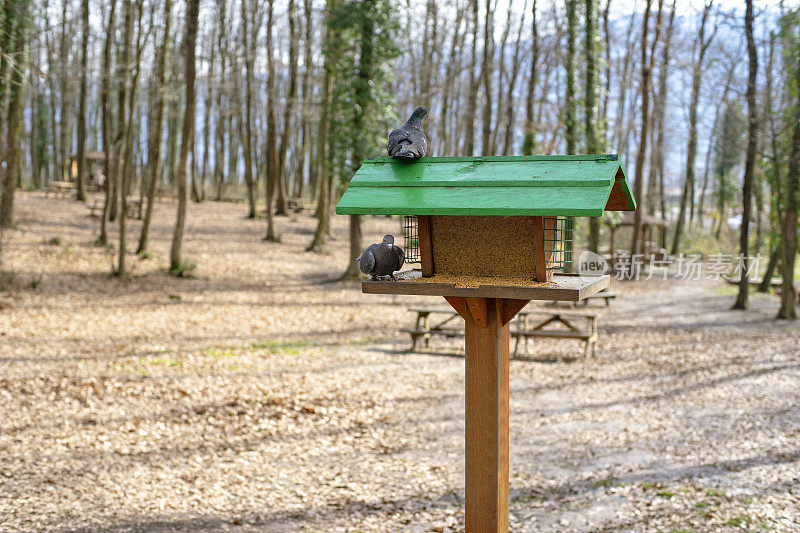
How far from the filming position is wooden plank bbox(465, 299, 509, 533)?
10.8ft

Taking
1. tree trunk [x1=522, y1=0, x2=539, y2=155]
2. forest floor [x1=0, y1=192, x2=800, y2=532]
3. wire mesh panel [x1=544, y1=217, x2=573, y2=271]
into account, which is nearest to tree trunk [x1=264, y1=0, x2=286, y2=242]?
forest floor [x1=0, y1=192, x2=800, y2=532]

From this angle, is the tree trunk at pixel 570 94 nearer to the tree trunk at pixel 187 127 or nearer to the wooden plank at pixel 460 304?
the tree trunk at pixel 187 127

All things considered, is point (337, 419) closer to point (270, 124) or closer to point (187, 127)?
point (187, 127)

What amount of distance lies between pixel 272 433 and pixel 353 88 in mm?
11874

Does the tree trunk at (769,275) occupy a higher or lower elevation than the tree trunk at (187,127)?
lower

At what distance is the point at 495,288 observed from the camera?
2912mm

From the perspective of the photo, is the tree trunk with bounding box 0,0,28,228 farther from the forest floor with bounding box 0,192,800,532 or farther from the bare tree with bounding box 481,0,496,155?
the bare tree with bounding box 481,0,496,155

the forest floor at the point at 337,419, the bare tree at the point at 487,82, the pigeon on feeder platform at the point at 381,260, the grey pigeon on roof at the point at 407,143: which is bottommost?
the forest floor at the point at 337,419

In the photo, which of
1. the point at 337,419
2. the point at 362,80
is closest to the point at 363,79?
the point at 362,80

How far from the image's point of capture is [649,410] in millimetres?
8445

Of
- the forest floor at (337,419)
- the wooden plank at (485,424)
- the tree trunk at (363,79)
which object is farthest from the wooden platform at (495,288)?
the tree trunk at (363,79)

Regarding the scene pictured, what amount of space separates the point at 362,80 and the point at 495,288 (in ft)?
49.2

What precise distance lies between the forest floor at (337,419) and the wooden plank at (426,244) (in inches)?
111

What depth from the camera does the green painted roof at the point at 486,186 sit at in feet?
9.18
